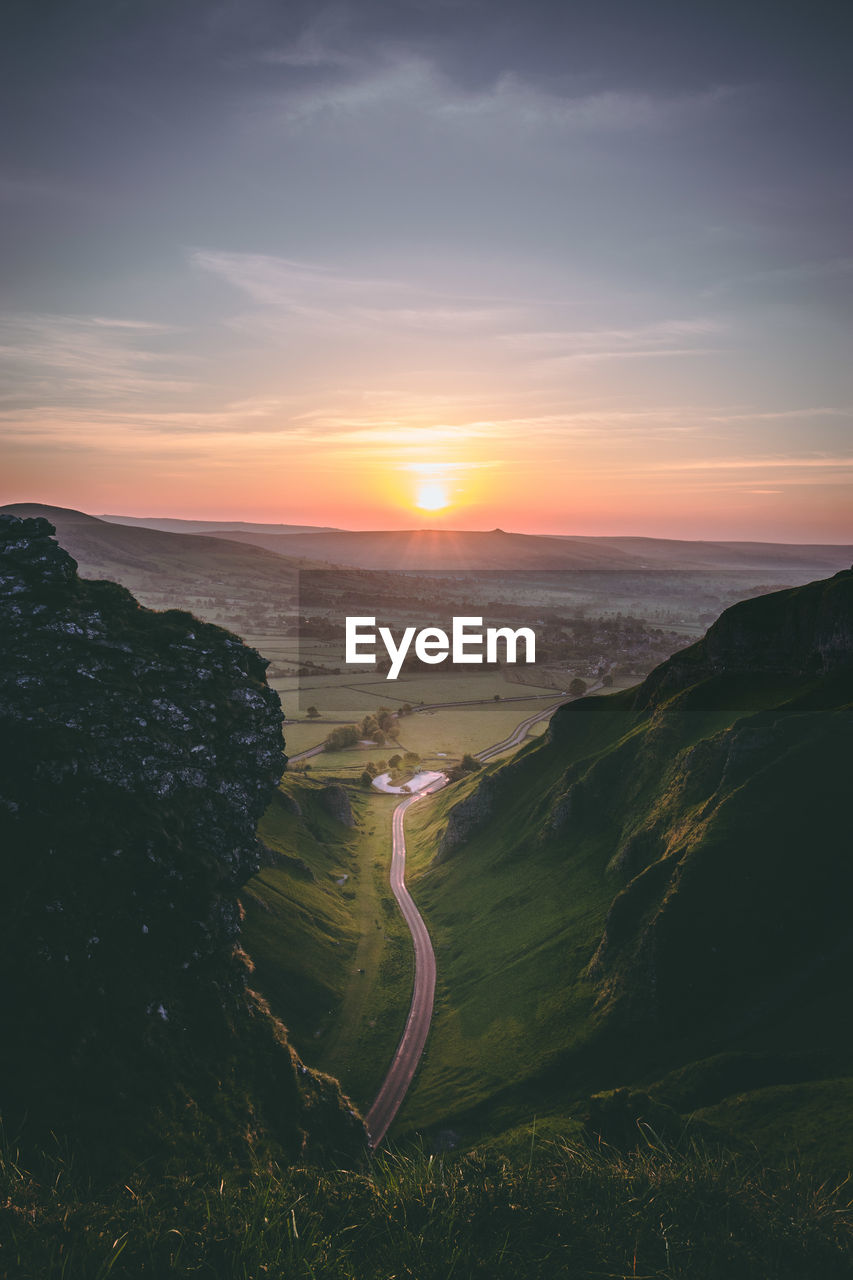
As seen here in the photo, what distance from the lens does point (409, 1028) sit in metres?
87.8

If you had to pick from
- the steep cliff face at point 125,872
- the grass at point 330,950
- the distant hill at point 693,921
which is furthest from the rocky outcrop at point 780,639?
the steep cliff face at point 125,872

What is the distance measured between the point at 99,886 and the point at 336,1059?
136 ft

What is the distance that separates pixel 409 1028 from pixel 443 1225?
55.0 m

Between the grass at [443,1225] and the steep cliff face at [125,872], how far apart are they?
1274cm

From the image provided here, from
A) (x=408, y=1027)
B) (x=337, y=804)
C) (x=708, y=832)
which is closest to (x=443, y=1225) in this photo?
(x=408, y=1027)

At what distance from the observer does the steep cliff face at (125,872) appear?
5516 centimetres

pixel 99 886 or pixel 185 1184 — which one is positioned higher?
pixel 99 886

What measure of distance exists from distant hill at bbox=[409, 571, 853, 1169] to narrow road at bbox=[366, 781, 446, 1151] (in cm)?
237

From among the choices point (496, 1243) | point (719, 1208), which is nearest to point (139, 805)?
point (496, 1243)

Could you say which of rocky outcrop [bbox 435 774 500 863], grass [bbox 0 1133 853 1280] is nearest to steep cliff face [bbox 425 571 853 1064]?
rocky outcrop [bbox 435 774 500 863]

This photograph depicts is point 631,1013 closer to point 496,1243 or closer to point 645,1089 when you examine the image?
point 645,1089

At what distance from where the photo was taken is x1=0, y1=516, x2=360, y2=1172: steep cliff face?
55156mm

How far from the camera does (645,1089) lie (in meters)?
63.4

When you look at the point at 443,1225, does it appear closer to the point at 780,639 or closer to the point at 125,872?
the point at 125,872
